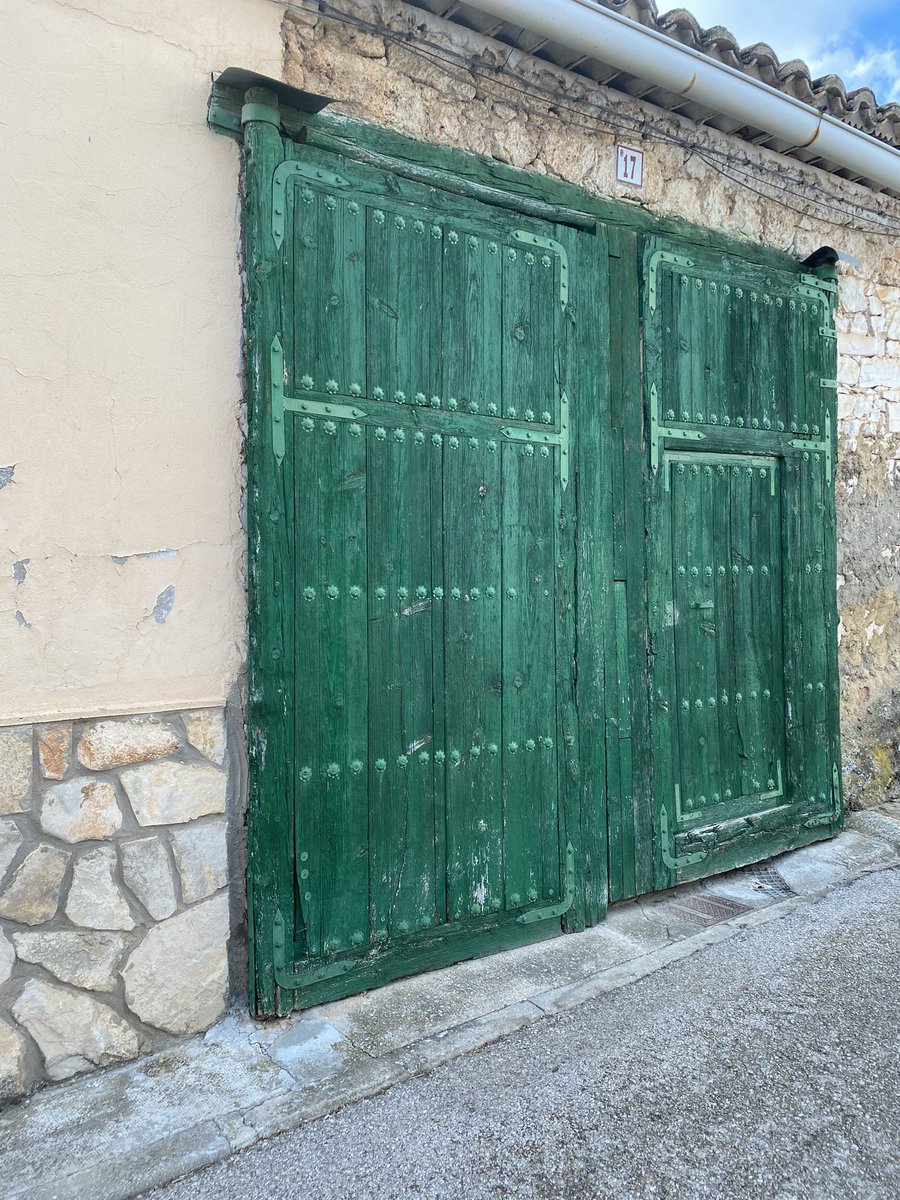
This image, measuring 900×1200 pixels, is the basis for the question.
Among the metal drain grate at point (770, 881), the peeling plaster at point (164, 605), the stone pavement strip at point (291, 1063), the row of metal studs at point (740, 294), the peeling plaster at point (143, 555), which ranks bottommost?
the metal drain grate at point (770, 881)

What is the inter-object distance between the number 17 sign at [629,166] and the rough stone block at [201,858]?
289 centimetres

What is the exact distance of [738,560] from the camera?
3.80 metres

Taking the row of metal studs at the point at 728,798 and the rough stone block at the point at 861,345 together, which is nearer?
the row of metal studs at the point at 728,798

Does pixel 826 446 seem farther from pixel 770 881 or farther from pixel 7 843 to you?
pixel 7 843

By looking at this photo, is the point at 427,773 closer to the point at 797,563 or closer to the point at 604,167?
the point at 797,563

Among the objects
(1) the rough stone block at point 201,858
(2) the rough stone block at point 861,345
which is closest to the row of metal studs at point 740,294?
(2) the rough stone block at point 861,345

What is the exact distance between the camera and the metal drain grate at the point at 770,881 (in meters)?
3.63

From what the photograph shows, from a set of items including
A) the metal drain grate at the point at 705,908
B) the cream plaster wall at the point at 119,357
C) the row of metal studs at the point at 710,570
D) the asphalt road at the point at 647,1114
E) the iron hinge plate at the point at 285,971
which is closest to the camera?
the asphalt road at the point at 647,1114

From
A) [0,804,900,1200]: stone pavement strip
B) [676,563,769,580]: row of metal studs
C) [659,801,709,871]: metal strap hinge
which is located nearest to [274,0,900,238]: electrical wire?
[676,563,769,580]: row of metal studs

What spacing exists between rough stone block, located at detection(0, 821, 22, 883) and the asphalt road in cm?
85

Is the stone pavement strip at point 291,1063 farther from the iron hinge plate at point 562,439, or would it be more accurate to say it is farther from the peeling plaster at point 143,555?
the iron hinge plate at point 562,439

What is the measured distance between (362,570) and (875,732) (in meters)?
3.19

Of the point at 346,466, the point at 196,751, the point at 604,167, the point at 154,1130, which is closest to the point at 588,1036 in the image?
the point at 154,1130

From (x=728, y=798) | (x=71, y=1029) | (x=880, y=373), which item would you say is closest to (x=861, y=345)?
(x=880, y=373)
